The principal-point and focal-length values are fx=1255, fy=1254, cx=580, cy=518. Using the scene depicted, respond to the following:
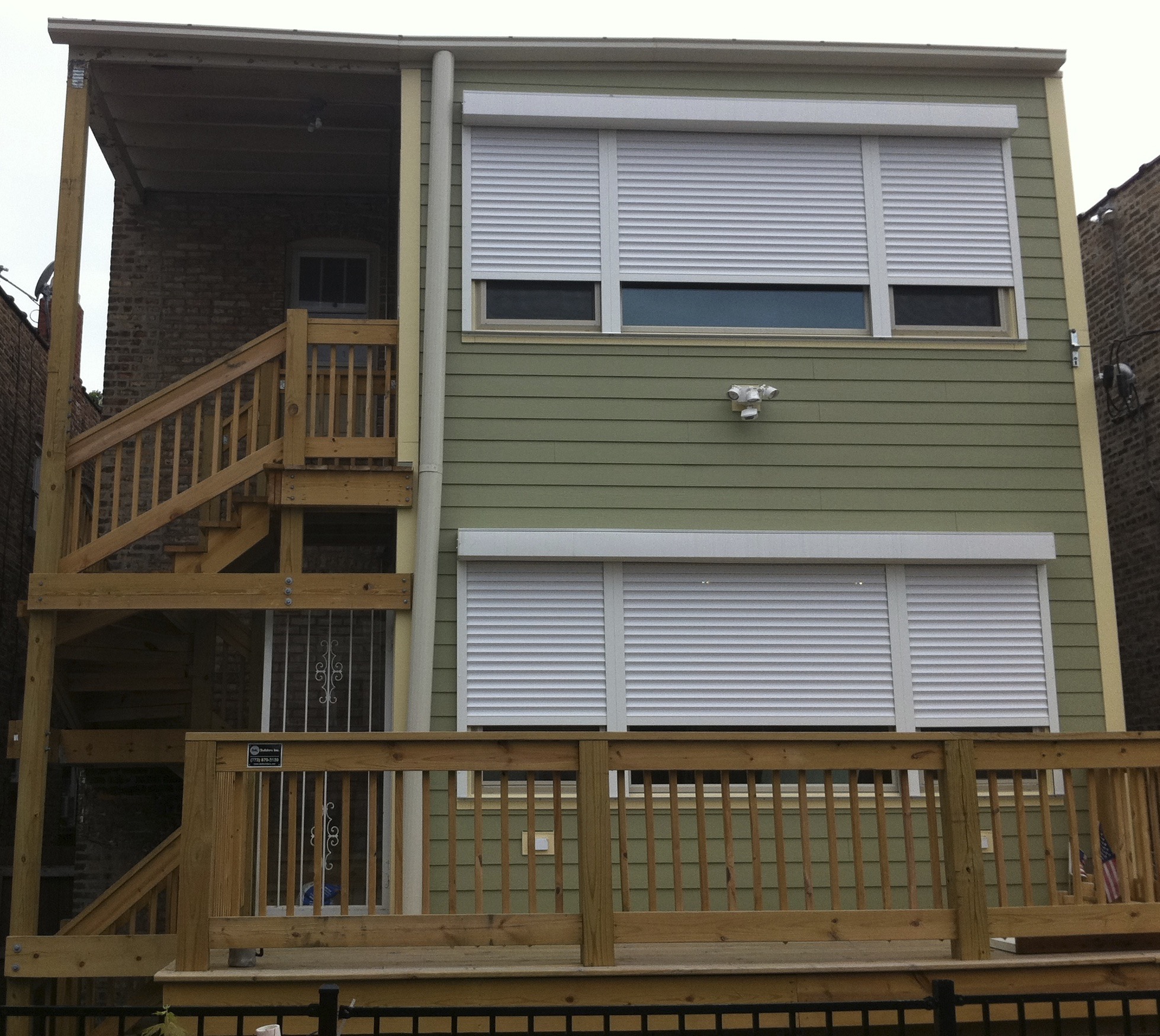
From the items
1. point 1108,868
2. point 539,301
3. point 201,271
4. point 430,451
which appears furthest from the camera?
point 201,271

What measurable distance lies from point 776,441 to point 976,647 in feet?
6.28

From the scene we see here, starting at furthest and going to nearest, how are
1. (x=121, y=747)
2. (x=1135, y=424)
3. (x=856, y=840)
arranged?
1. (x=1135, y=424)
2. (x=121, y=747)
3. (x=856, y=840)

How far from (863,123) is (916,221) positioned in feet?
2.59

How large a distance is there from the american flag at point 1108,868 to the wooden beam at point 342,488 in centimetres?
473

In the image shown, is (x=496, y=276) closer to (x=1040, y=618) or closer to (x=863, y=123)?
(x=863, y=123)

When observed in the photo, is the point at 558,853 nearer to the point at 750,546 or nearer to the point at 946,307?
the point at 750,546

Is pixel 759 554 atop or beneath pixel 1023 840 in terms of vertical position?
atop

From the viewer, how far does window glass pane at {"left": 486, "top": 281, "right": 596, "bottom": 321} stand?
8.72 metres

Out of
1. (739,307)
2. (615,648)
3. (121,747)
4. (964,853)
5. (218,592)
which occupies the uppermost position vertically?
(739,307)

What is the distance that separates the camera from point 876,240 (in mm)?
8914

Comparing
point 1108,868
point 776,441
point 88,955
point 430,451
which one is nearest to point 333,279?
point 430,451

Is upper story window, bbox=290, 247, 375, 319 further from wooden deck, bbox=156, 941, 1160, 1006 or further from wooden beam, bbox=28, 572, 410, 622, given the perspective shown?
wooden deck, bbox=156, 941, 1160, 1006

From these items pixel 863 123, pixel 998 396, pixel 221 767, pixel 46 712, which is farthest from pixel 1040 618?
pixel 46 712

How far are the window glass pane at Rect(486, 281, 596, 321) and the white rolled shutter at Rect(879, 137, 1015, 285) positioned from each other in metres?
2.20
